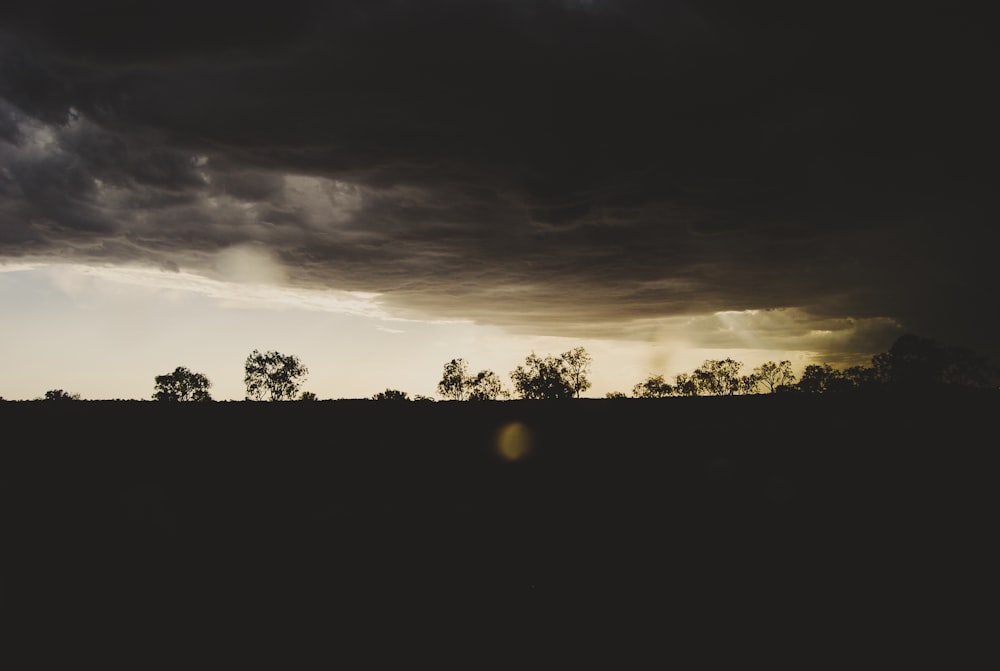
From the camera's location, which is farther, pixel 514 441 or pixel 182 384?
pixel 182 384

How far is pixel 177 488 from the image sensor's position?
641 cm

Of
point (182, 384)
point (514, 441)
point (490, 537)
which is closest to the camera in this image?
point (490, 537)

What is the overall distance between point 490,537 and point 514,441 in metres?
2.81

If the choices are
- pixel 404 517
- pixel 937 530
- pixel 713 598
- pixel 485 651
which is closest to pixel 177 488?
pixel 404 517

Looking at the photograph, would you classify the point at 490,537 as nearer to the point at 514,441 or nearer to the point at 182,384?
the point at 514,441

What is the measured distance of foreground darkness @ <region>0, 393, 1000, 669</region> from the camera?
4020 mm

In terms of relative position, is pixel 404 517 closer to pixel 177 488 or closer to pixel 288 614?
pixel 288 614

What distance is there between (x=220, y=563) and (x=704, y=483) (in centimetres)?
568

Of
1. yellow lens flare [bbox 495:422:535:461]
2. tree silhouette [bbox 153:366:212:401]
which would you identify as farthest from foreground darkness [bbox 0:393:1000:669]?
tree silhouette [bbox 153:366:212:401]

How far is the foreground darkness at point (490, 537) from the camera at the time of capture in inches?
158

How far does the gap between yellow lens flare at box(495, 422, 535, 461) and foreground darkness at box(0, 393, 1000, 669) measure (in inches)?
5.9

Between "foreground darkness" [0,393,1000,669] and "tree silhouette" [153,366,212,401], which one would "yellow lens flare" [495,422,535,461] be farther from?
"tree silhouette" [153,366,212,401]

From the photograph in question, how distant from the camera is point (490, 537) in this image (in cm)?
570

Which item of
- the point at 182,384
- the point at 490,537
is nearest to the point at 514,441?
the point at 490,537
